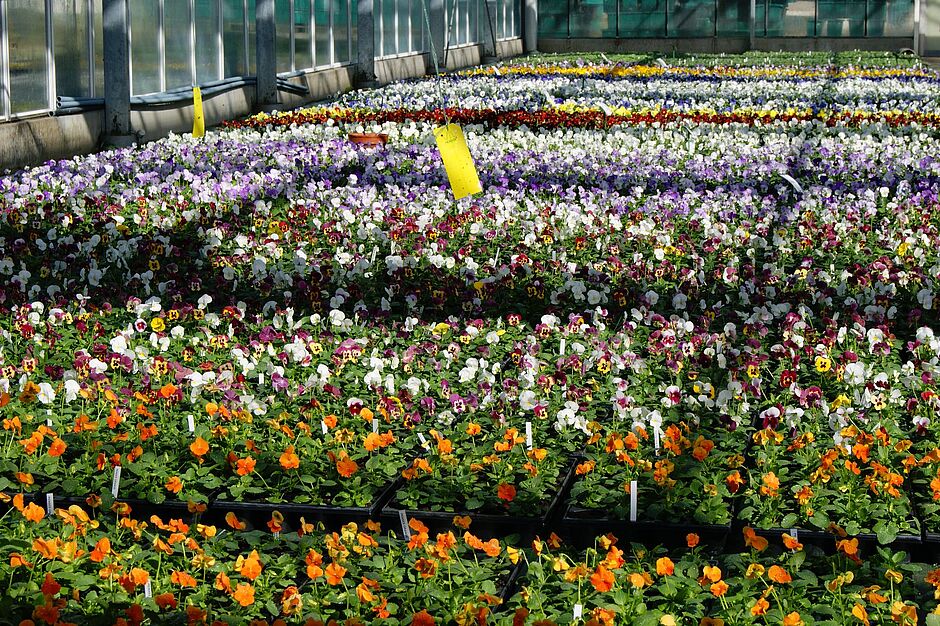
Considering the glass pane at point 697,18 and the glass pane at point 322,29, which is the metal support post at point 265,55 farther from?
the glass pane at point 697,18

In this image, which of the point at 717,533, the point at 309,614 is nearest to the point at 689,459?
the point at 717,533

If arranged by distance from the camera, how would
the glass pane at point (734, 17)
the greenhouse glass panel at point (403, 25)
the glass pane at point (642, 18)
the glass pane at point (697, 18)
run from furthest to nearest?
the glass pane at point (642, 18), the glass pane at point (697, 18), the glass pane at point (734, 17), the greenhouse glass panel at point (403, 25)

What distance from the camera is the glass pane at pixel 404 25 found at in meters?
24.4

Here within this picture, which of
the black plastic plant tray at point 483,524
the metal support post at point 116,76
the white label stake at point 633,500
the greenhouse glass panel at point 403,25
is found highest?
the greenhouse glass panel at point 403,25

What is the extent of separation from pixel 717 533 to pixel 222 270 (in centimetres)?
369

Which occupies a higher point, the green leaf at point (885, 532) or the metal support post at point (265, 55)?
the metal support post at point (265, 55)

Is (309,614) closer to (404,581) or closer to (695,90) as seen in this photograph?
(404,581)

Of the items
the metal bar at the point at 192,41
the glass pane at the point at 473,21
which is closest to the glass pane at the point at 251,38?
the metal bar at the point at 192,41

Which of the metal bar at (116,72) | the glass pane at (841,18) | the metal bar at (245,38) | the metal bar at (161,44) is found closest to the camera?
the metal bar at (116,72)

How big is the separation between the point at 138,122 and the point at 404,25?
13.1 meters

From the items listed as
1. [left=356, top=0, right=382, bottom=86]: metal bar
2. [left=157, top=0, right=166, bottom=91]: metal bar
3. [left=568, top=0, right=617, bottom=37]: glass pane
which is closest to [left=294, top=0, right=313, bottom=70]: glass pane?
[left=356, top=0, right=382, bottom=86]: metal bar

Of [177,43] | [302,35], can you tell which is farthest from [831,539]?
[302,35]

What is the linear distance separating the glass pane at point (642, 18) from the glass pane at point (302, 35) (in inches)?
782

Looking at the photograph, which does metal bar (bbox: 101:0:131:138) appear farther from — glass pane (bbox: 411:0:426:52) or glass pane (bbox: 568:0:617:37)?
glass pane (bbox: 568:0:617:37)
